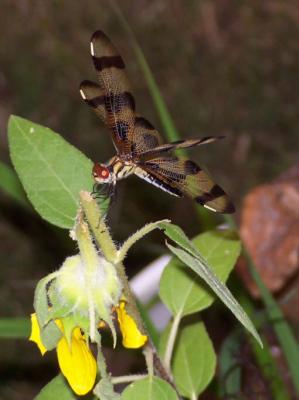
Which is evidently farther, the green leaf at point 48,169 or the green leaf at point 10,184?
the green leaf at point 10,184

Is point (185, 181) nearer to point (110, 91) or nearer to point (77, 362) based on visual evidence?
point (110, 91)

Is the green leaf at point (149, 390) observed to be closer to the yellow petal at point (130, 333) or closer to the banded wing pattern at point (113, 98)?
the yellow petal at point (130, 333)

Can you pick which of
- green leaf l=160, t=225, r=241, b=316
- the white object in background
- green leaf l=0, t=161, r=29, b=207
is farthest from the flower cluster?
the white object in background

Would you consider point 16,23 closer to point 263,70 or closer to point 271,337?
point 263,70

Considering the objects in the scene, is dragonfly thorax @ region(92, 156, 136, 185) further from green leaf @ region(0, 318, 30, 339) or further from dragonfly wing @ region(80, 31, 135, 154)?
green leaf @ region(0, 318, 30, 339)

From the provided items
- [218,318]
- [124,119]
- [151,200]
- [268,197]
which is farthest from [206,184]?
[151,200]

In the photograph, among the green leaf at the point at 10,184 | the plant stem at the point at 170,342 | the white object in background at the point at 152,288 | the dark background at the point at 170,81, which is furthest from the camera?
the dark background at the point at 170,81

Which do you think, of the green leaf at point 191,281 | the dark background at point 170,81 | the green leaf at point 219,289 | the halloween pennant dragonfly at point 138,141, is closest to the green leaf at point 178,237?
the green leaf at point 219,289

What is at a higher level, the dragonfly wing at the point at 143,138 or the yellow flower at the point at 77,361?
the dragonfly wing at the point at 143,138
